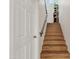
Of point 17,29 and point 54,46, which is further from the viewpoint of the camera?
point 54,46

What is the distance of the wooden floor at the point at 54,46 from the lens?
4812 millimetres

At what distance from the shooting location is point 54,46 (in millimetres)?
5469

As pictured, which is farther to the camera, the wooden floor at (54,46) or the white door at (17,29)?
the wooden floor at (54,46)

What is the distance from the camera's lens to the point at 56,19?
34.2 feet

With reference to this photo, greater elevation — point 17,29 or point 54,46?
point 17,29

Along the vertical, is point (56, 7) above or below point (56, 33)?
above

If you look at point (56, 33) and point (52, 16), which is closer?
point (56, 33)

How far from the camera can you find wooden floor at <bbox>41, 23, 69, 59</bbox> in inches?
189

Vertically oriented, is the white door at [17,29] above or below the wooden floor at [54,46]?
above

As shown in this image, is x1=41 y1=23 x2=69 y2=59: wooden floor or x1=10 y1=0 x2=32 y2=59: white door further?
x1=41 y1=23 x2=69 y2=59: wooden floor
